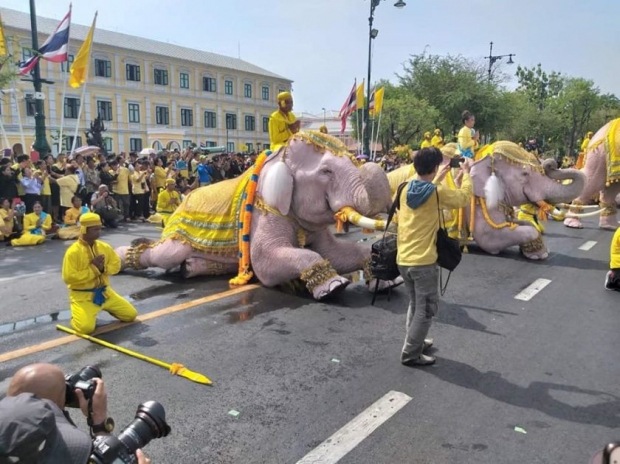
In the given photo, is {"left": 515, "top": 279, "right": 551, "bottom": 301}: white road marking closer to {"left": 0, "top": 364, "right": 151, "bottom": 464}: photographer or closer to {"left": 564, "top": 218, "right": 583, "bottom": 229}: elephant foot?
{"left": 0, "top": 364, "right": 151, "bottom": 464}: photographer

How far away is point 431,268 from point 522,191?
190 inches

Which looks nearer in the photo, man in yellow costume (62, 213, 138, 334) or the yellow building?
man in yellow costume (62, 213, 138, 334)

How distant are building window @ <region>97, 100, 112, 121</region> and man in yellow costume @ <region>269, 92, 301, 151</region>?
136ft

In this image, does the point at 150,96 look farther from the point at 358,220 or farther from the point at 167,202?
the point at 358,220

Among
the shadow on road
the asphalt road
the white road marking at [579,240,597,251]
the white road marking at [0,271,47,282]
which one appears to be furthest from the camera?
the white road marking at [579,240,597,251]

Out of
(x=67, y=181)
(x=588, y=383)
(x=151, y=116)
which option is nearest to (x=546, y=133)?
(x=151, y=116)

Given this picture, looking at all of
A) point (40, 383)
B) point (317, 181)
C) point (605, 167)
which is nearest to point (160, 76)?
point (605, 167)

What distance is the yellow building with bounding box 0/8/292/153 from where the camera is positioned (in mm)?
40281

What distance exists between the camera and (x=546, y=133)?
4316 cm

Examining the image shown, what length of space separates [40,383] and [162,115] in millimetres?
49425

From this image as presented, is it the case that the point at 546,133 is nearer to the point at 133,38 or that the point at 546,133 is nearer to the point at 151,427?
the point at 133,38

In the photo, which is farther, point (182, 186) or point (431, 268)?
point (182, 186)

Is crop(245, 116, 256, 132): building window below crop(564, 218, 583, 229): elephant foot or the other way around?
the other way around

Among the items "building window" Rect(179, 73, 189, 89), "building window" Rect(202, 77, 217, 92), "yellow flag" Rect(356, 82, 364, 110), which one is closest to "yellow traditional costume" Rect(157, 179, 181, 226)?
"yellow flag" Rect(356, 82, 364, 110)
